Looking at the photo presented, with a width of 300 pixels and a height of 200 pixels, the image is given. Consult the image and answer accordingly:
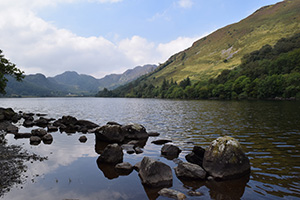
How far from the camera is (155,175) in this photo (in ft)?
43.9

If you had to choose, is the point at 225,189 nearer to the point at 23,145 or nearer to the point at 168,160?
the point at 168,160

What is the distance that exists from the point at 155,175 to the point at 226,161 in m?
5.47

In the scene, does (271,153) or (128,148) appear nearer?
(271,153)

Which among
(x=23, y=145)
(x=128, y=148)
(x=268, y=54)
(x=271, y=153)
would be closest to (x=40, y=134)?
(x=23, y=145)

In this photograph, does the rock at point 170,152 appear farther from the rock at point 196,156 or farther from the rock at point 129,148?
the rock at point 129,148

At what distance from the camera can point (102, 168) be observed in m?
16.2

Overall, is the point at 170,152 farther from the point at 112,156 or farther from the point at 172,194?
the point at 172,194

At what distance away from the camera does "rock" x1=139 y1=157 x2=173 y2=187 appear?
13031mm

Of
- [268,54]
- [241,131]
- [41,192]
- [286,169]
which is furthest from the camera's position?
[268,54]

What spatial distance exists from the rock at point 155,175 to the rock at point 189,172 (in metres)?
1.14

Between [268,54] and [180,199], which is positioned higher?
[268,54]

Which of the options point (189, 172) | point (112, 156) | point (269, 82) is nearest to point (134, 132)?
point (112, 156)

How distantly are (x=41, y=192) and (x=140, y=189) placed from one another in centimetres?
617

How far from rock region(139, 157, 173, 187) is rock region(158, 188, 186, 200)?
3.83ft
